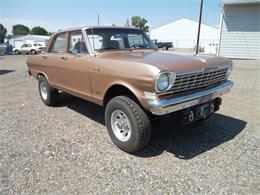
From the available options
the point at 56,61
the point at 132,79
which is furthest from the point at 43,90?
the point at 132,79

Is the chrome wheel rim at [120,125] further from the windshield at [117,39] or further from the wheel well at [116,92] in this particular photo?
the windshield at [117,39]

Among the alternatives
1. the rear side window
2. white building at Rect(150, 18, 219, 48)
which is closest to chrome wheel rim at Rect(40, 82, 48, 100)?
the rear side window

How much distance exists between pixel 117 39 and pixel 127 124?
1852 millimetres

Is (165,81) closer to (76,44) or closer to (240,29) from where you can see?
(76,44)

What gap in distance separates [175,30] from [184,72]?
200 feet

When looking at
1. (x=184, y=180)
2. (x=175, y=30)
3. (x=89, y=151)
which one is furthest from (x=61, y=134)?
(x=175, y=30)

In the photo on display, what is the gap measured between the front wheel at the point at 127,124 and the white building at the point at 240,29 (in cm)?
1501

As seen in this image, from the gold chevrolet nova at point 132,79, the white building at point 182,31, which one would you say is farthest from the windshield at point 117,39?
the white building at point 182,31

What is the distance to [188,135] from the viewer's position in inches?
161

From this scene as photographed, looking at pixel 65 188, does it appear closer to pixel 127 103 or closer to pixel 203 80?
pixel 127 103

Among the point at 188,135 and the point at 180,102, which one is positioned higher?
the point at 180,102

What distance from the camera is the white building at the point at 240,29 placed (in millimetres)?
15328

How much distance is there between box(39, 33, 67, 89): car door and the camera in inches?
192

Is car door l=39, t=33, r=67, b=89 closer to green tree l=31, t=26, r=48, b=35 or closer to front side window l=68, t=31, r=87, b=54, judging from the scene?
front side window l=68, t=31, r=87, b=54
